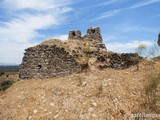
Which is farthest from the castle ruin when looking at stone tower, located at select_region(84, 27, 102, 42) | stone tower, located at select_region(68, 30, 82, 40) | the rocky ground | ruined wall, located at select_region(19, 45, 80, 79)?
stone tower, located at select_region(68, 30, 82, 40)

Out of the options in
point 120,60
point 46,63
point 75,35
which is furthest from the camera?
point 75,35

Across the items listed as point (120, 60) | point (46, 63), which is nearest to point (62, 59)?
point (46, 63)

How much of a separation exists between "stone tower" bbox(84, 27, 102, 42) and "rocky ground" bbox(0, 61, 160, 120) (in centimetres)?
516

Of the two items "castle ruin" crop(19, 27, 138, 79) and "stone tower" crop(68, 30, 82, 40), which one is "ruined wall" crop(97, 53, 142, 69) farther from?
"stone tower" crop(68, 30, 82, 40)

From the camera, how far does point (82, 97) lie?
13453 millimetres

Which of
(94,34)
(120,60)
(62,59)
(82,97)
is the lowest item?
(82,97)

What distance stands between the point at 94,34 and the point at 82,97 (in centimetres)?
888

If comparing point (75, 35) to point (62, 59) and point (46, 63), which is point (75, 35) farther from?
point (46, 63)

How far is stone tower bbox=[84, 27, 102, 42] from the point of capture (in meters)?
21.4

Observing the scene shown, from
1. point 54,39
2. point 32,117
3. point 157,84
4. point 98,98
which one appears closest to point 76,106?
point 98,98

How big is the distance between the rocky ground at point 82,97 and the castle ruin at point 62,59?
95 centimetres

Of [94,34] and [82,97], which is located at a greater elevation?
[94,34]

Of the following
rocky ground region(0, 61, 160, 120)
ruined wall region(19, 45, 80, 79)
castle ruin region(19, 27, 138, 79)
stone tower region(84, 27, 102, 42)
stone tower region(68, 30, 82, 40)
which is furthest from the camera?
stone tower region(68, 30, 82, 40)

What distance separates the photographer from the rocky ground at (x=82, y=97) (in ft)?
40.2
